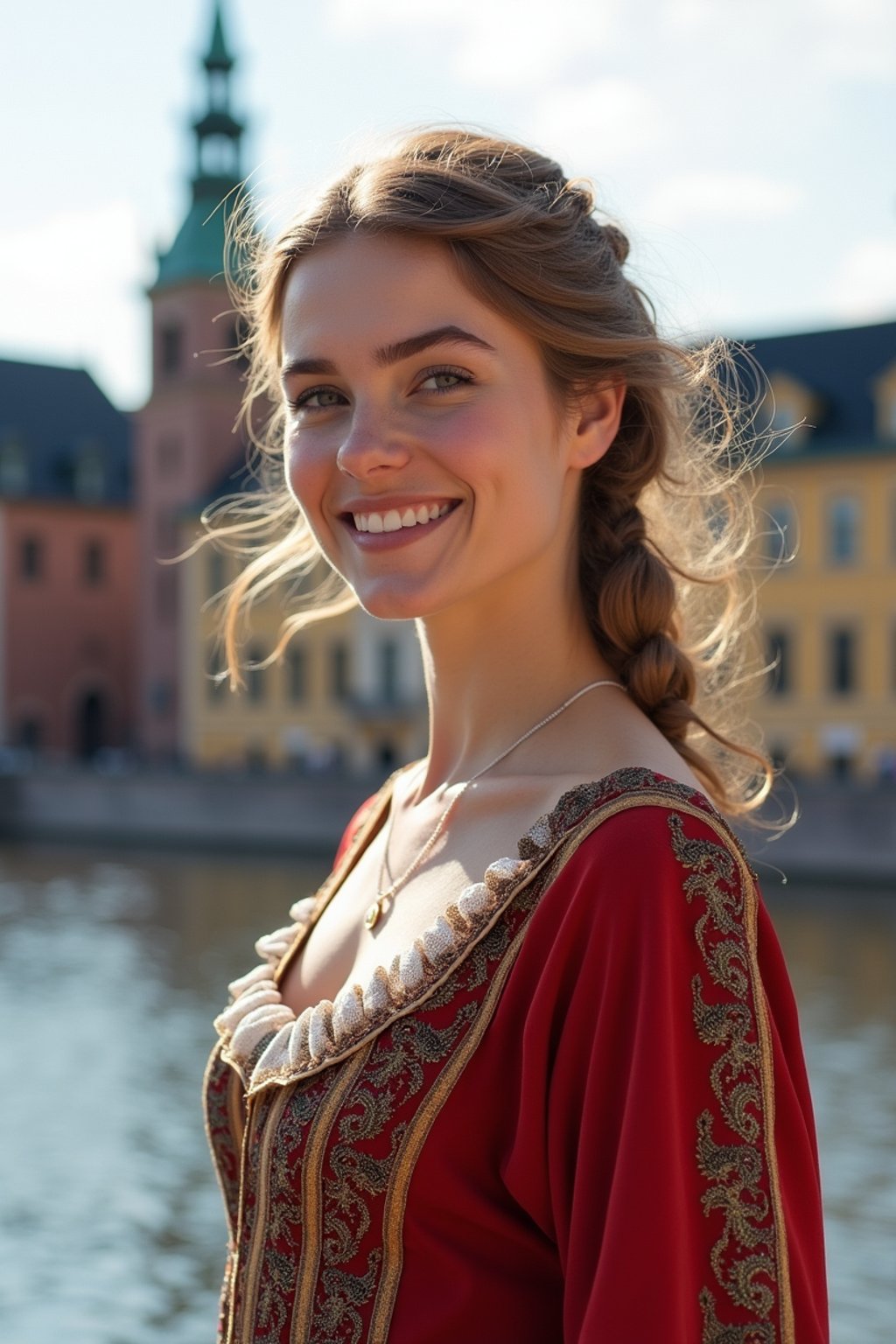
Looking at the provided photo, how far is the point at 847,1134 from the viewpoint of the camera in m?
11.6

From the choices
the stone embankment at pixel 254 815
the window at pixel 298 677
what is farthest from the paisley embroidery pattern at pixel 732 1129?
the window at pixel 298 677

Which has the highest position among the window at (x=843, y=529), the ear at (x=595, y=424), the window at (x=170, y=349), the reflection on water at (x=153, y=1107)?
the window at (x=170, y=349)

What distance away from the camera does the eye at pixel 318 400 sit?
190cm

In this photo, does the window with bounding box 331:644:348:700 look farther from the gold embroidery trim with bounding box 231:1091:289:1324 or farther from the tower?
the gold embroidery trim with bounding box 231:1091:289:1324

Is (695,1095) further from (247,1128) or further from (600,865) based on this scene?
(247,1128)

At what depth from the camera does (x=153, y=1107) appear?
12789 mm

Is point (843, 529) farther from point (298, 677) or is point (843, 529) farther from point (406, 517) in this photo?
point (406, 517)

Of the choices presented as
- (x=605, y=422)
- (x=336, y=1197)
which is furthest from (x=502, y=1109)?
(x=605, y=422)

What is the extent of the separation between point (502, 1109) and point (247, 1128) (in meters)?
0.40

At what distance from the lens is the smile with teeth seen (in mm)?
1835

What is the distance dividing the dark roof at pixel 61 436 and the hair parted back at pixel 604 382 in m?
54.2

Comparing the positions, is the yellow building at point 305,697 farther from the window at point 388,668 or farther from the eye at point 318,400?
the eye at point 318,400

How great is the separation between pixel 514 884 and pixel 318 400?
22.3 inches

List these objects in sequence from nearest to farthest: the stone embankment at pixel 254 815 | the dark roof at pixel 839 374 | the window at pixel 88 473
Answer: the stone embankment at pixel 254 815 < the dark roof at pixel 839 374 < the window at pixel 88 473
